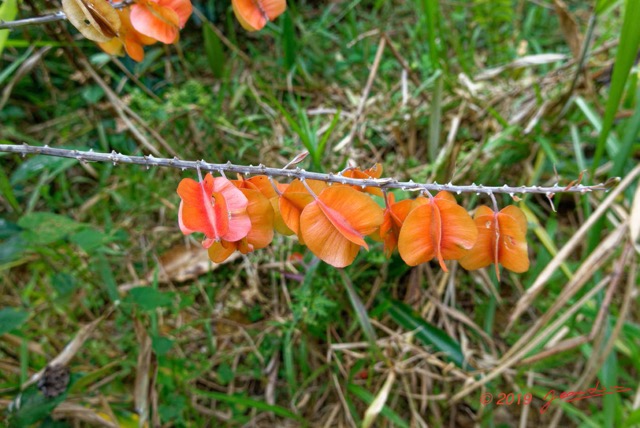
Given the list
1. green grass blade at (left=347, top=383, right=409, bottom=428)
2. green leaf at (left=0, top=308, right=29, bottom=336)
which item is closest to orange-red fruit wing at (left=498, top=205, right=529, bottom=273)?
green grass blade at (left=347, top=383, right=409, bottom=428)

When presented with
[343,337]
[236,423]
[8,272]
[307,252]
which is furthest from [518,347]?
[8,272]

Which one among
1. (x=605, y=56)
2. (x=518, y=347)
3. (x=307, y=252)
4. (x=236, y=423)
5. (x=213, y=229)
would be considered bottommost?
(x=236, y=423)

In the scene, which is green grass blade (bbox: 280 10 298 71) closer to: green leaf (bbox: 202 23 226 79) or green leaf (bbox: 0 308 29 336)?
green leaf (bbox: 202 23 226 79)

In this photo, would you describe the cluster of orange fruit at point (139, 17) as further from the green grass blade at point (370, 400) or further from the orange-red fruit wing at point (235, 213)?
the green grass blade at point (370, 400)

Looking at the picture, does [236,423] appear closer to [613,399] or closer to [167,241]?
[167,241]

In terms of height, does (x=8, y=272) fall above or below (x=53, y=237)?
below

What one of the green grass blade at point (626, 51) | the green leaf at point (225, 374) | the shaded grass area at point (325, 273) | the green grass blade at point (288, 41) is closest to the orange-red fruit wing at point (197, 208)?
the shaded grass area at point (325, 273)
